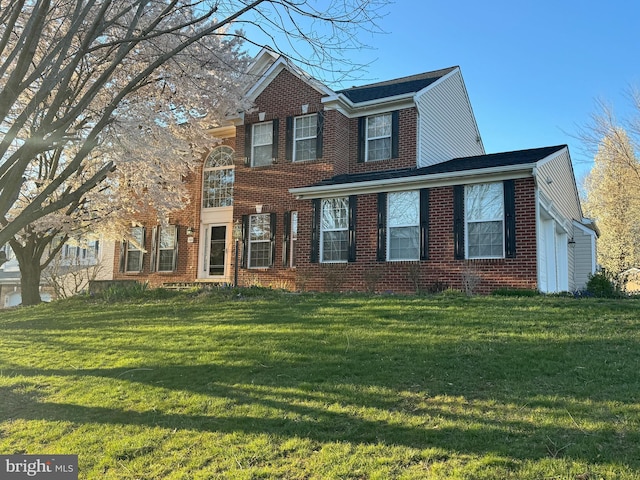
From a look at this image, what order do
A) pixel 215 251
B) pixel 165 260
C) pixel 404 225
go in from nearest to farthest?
pixel 404 225, pixel 215 251, pixel 165 260

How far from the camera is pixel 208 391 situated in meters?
5.75

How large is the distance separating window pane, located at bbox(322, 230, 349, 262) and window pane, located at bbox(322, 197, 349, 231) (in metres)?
0.19

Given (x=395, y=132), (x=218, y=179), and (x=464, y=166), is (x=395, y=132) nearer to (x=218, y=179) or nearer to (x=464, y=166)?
(x=464, y=166)

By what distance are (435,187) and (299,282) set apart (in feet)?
14.8

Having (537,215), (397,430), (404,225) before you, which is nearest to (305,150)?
(404,225)

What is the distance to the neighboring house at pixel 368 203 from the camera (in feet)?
39.0

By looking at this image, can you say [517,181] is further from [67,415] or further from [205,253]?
[205,253]

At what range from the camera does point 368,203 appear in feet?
44.2

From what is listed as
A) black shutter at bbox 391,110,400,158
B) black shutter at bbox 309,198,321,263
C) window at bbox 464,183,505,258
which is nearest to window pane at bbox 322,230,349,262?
black shutter at bbox 309,198,321,263

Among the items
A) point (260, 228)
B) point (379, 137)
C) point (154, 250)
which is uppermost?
point (379, 137)

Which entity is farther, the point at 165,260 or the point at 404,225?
the point at 165,260

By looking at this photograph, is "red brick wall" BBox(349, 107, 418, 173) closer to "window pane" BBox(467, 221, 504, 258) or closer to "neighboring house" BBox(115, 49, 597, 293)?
"neighboring house" BBox(115, 49, 597, 293)

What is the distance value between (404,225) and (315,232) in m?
2.57

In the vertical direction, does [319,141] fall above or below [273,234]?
above
